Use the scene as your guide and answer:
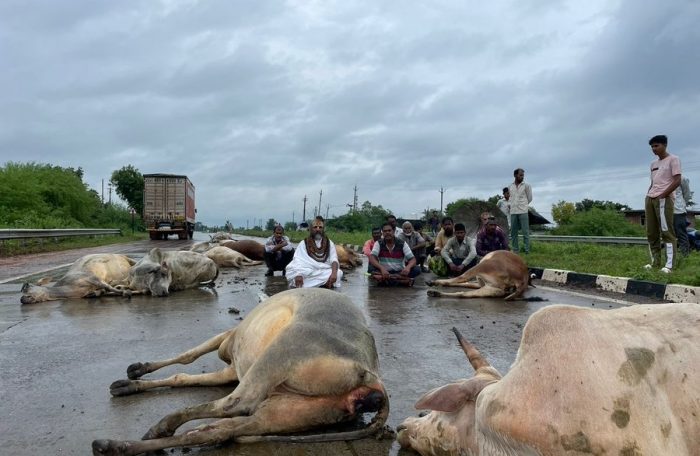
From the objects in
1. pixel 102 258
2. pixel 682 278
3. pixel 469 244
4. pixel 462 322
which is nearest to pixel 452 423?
pixel 462 322

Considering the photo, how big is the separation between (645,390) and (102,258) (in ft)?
28.0

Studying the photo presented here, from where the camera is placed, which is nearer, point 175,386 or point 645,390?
point 645,390

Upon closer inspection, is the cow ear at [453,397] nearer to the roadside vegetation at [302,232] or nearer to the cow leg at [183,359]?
the cow leg at [183,359]

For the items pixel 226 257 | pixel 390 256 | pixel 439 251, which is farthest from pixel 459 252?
pixel 226 257

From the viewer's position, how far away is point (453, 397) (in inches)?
90.9

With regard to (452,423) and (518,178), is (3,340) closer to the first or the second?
(452,423)

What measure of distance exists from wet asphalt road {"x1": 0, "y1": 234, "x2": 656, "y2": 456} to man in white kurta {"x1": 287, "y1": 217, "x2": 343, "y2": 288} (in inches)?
19.3

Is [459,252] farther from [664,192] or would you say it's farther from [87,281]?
[87,281]

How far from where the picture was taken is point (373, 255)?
10.3m

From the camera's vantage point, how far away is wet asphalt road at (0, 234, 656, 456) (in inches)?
117

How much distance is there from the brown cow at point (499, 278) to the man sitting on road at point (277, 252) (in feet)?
13.4

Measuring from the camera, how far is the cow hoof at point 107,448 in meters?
2.55

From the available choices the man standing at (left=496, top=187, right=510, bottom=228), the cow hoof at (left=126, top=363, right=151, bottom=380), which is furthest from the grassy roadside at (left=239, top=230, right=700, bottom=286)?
the cow hoof at (left=126, top=363, right=151, bottom=380)

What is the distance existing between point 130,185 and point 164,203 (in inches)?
1193
